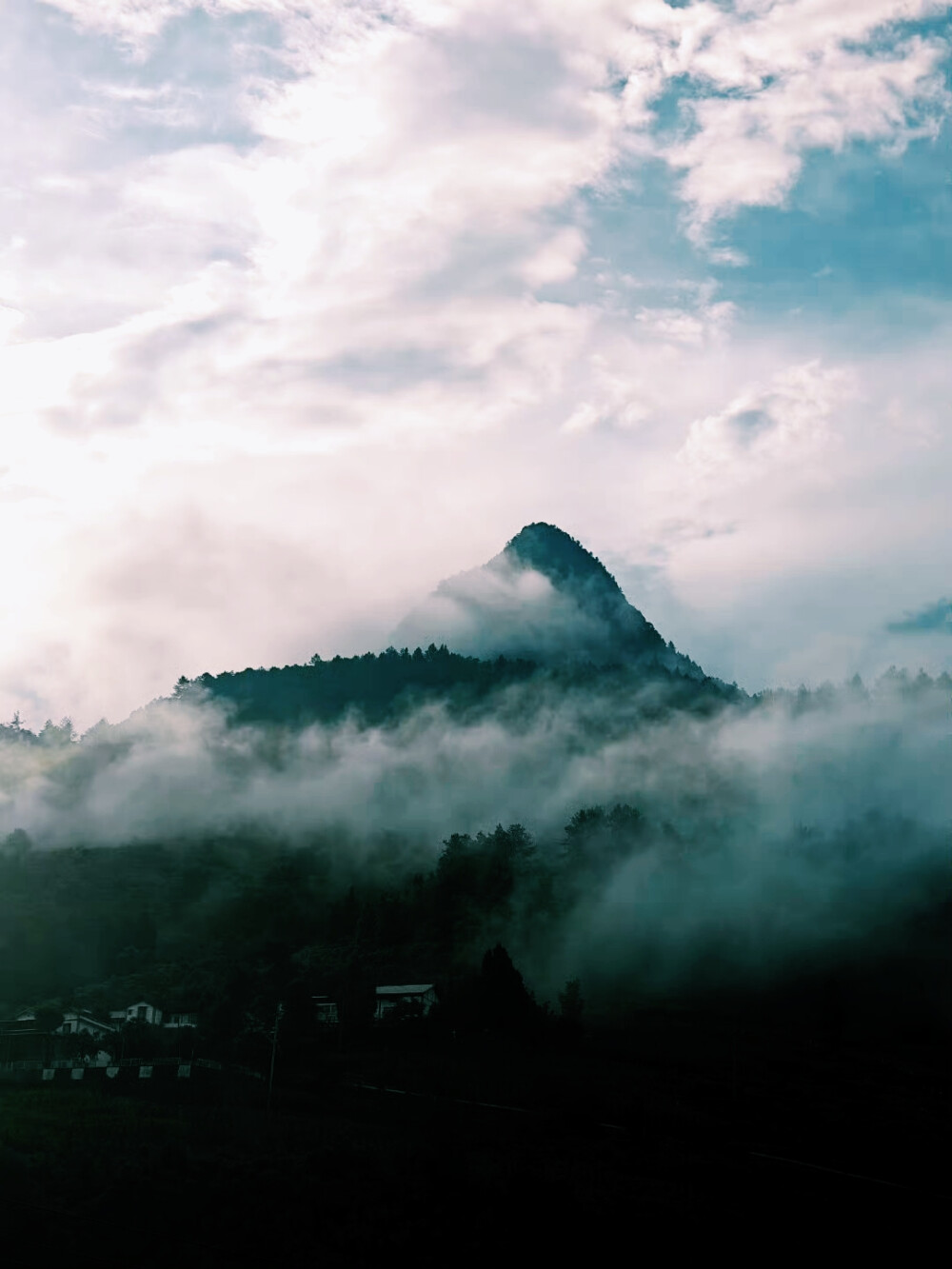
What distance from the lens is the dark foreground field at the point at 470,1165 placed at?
88250mm

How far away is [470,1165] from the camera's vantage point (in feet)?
343

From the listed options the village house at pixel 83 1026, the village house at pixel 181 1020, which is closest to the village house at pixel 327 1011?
the village house at pixel 181 1020

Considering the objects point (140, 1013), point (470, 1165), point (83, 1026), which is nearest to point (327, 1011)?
point (140, 1013)

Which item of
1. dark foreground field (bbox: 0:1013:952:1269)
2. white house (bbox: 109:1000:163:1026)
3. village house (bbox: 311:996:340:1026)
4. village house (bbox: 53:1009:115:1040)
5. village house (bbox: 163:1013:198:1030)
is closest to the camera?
dark foreground field (bbox: 0:1013:952:1269)

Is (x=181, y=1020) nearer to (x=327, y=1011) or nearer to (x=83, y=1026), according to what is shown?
(x=83, y=1026)

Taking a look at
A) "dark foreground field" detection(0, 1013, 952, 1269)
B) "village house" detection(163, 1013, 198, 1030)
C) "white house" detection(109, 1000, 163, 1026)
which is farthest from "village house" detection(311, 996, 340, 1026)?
"white house" detection(109, 1000, 163, 1026)

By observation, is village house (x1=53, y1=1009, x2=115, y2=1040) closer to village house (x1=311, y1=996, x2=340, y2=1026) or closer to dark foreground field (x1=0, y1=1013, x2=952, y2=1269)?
village house (x1=311, y1=996, x2=340, y2=1026)

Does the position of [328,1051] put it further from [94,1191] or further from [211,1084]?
[94,1191]

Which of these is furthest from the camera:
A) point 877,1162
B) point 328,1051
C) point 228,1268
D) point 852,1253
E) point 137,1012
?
point 137,1012

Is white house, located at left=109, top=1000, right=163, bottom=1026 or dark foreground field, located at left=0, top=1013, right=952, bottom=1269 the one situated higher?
white house, located at left=109, top=1000, right=163, bottom=1026

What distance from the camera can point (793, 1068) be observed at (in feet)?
550

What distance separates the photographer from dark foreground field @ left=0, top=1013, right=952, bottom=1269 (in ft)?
290

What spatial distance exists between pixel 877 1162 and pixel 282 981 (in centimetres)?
11226

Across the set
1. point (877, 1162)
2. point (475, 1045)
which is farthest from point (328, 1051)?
point (877, 1162)
